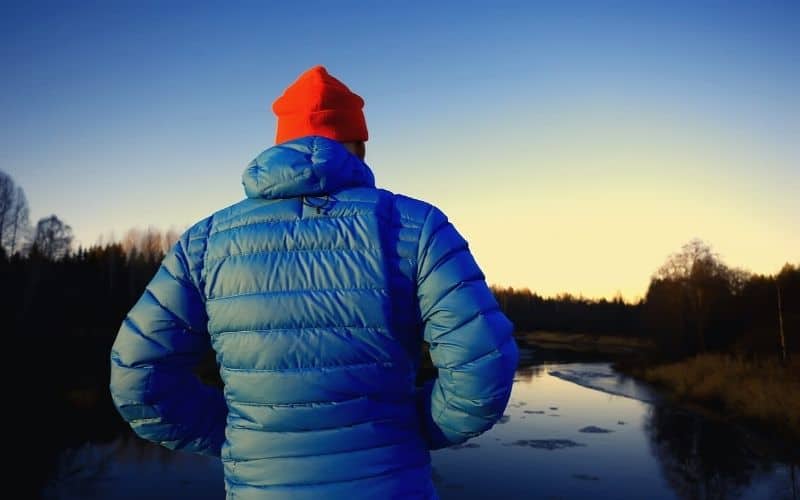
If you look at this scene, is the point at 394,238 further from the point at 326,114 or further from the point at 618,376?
the point at 618,376

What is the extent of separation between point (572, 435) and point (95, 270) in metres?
35.0

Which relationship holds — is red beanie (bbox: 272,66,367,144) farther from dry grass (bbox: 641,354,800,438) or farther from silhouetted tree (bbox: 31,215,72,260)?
silhouetted tree (bbox: 31,215,72,260)

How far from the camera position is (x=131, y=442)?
13898 mm

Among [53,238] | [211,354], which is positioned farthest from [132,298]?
[211,354]

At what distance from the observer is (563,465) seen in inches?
457

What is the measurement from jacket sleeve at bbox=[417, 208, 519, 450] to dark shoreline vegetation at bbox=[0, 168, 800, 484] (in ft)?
44.2

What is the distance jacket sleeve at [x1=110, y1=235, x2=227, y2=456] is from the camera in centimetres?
134

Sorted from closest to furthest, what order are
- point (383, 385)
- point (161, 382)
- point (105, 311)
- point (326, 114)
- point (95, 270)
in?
point (383, 385), point (161, 382), point (326, 114), point (105, 311), point (95, 270)

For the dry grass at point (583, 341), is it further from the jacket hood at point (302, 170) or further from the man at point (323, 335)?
the jacket hood at point (302, 170)

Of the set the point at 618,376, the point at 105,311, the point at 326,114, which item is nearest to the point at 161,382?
the point at 326,114

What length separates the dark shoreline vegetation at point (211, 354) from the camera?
16.2 m

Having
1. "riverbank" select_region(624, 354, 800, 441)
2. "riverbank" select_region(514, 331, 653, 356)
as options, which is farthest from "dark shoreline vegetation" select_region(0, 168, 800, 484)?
"riverbank" select_region(514, 331, 653, 356)

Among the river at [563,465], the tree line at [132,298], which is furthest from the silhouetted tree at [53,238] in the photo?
the river at [563,465]

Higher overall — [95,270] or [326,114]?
[95,270]
